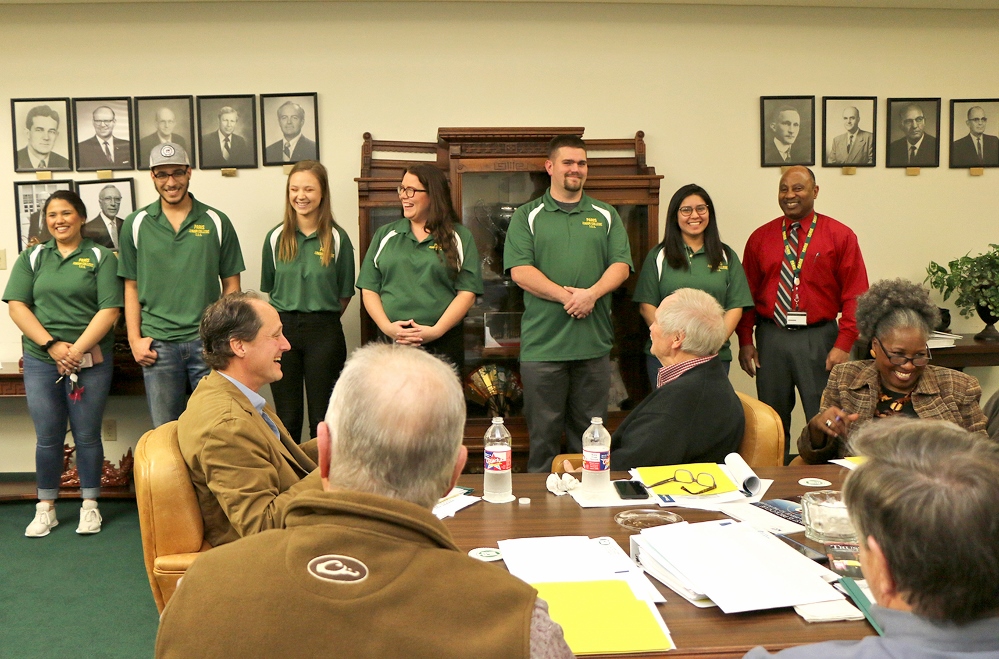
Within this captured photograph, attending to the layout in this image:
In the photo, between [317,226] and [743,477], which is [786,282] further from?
[317,226]

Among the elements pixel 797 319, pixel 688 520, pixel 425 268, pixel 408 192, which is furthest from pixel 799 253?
pixel 688 520

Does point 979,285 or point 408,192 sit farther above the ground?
point 408,192

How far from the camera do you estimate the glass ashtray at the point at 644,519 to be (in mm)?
1906

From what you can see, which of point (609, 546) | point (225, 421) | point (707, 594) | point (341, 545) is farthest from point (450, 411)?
point (225, 421)

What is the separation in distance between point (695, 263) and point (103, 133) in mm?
3438

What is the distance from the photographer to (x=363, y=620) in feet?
3.19

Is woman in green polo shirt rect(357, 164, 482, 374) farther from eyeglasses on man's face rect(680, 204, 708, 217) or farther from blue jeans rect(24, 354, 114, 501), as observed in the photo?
blue jeans rect(24, 354, 114, 501)

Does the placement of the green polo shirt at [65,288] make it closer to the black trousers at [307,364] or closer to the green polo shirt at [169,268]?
the green polo shirt at [169,268]

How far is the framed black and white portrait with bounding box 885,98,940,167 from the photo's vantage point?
197 inches

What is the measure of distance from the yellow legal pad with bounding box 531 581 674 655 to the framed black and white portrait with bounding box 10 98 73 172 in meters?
4.42

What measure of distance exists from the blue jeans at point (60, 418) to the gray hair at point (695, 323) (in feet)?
9.79

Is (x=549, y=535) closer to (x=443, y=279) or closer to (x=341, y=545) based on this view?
(x=341, y=545)

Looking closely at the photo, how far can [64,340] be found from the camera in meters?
4.11

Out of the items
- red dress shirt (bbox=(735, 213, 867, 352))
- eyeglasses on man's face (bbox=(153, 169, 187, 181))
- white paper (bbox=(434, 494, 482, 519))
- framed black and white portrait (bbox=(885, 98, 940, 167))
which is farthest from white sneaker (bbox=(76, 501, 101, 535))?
framed black and white portrait (bbox=(885, 98, 940, 167))
